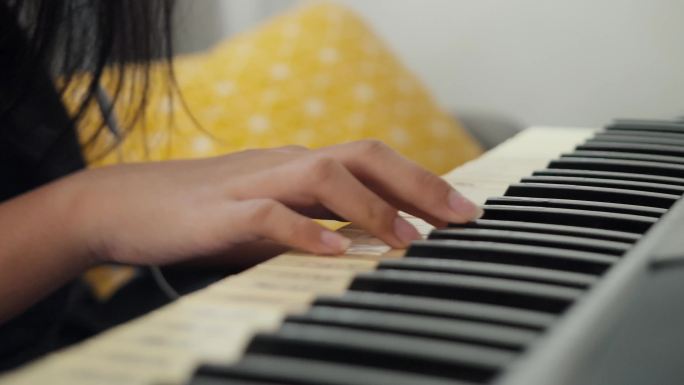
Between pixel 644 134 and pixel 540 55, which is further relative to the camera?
pixel 540 55

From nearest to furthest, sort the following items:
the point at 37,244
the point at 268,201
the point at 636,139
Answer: the point at 268,201, the point at 37,244, the point at 636,139

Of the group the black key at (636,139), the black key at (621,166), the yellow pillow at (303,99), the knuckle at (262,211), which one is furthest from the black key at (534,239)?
the yellow pillow at (303,99)

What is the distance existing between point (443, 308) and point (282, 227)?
Result: 165mm

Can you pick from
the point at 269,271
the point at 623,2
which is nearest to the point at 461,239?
the point at 269,271

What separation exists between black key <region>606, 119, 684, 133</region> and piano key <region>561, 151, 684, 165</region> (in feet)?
0.35

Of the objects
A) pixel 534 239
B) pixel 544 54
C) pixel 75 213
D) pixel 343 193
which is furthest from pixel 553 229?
pixel 544 54

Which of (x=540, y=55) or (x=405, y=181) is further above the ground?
(x=540, y=55)

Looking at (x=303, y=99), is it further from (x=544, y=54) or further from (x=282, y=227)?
(x=282, y=227)

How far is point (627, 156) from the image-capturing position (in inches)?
28.1

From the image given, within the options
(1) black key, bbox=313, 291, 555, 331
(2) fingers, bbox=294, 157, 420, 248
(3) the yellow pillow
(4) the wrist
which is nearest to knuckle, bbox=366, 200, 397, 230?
(2) fingers, bbox=294, 157, 420, 248

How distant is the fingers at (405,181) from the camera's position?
21.4 inches

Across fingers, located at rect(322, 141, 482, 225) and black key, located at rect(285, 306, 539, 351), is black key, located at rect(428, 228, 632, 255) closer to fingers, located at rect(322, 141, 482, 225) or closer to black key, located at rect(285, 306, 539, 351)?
fingers, located at rect(322, 141, 482, 225)

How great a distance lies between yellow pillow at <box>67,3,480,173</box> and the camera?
1.44 m

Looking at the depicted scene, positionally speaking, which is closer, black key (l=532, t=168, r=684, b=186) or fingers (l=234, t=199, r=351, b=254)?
fingers (l=234, t=199, r=351, b=254)
